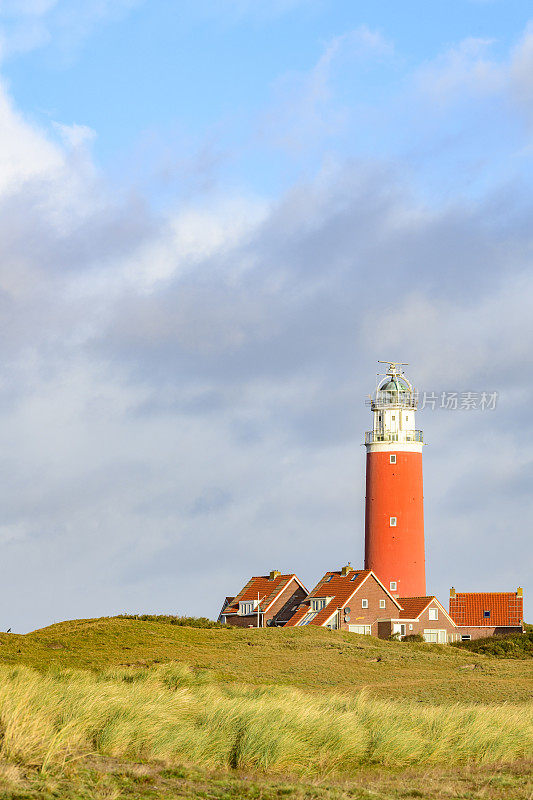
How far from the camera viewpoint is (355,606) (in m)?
61.5

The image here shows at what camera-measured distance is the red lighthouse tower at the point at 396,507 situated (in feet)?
206

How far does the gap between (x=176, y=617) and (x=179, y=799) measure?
4778 cm

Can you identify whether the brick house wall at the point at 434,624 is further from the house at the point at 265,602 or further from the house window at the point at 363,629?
the house at the point at 265,602

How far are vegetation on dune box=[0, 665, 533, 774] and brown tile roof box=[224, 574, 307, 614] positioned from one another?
163ft

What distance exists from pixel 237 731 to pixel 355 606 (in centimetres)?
4765

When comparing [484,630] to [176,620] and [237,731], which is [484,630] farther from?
[237,731]

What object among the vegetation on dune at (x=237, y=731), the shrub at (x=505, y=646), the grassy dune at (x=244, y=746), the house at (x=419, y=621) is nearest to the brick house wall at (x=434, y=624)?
the house at (x=419, y=621)

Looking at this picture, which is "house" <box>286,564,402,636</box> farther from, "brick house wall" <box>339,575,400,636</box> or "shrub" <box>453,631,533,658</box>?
"shrub" <box>453,631,533,658</box>

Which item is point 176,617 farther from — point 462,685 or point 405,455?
point 462,685

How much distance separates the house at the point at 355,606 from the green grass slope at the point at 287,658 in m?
6.66

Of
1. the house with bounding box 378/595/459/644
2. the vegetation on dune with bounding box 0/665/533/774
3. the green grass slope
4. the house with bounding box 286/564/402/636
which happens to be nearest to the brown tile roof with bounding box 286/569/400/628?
the house with bounding box 286/564/402/636

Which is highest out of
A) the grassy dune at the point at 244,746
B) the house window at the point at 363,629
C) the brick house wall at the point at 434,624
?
the brick house wall at the point at 434,624

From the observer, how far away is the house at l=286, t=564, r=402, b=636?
61.0 metres

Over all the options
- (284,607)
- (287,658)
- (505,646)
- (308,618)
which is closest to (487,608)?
(505,646)
